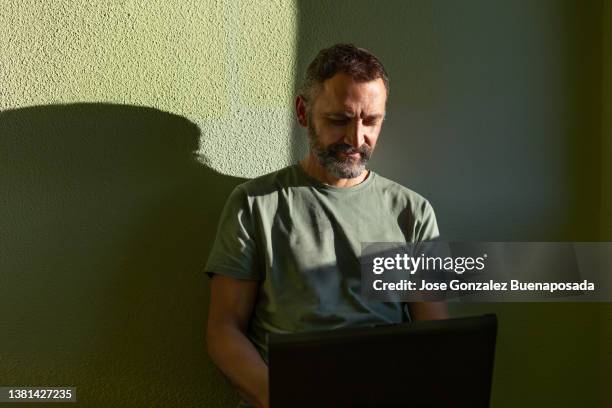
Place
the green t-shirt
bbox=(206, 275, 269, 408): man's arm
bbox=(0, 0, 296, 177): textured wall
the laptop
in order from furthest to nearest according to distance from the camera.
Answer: bbox=(0, 0, 296, 177): textured wall → the green t-shirt → bbox=(206, 275, 269, 408): man's arm → the laptop

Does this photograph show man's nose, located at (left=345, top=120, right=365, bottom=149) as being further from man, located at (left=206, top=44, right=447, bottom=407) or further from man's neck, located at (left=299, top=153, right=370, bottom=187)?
man's neck, located at (left=299, top=153, right=370, bottom=187)

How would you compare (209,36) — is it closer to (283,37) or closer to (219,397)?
(283,37)

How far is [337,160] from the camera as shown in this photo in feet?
4.74

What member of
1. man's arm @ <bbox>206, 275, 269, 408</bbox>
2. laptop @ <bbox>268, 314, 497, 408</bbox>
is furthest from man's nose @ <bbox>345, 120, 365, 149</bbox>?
laptop @ <bbox>268, 314, 497, 408</bbox>

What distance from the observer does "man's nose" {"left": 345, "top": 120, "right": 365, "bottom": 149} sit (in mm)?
1412

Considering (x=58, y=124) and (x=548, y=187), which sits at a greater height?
(x=58, y=124)

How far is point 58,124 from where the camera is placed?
1547mm

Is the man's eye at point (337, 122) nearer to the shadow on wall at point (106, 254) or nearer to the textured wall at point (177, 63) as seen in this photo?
the textured wall at point (177, 63)

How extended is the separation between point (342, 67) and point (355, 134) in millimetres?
152

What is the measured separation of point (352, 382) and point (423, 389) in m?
0.11

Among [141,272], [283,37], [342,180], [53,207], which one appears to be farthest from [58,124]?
[342,180]

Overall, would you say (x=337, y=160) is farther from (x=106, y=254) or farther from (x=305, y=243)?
(x=106, y=254)

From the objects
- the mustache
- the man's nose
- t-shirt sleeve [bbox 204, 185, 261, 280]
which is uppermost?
the man's nose

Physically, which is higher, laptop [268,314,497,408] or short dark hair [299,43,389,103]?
short dark hair [299,43,389,103]
